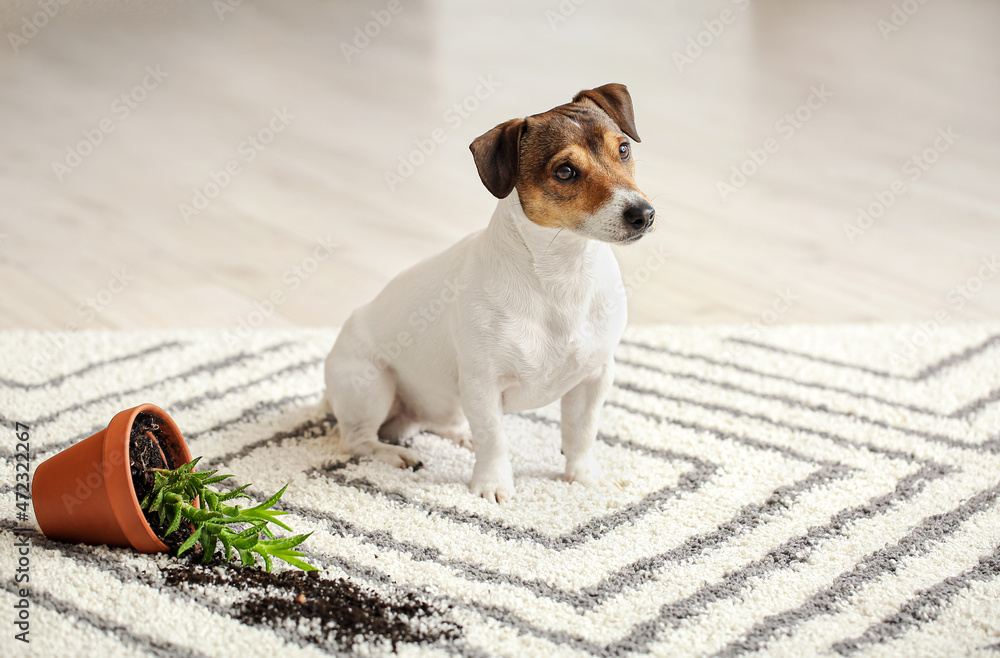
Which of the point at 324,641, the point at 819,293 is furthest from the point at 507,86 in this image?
the point at 324,641

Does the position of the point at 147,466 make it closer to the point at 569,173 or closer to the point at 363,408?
the point at 363,408

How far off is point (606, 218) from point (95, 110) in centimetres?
414

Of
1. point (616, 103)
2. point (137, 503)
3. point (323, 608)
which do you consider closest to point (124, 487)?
point (137, 503)

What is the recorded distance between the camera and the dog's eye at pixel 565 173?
1672 mm

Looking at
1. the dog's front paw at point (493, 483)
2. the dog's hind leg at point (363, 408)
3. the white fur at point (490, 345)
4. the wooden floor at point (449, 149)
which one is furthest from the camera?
the wooden floor at point (449, 149)

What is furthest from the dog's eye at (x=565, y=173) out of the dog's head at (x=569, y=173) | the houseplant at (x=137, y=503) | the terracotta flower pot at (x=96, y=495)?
the terracotta flower pot at (x=96, y=495)

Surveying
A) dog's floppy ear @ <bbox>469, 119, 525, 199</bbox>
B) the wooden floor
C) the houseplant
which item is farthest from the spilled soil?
the wooden floor

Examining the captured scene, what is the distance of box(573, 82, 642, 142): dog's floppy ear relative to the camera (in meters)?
1.82

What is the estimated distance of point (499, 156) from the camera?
1.69m

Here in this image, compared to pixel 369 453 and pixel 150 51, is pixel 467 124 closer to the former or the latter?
pixel 150 51

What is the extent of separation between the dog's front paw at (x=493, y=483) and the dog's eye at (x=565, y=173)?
2.09ft

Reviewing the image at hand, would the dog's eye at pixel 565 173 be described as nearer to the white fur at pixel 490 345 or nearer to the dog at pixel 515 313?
the dog at pixel 515 313

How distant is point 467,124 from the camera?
4789 millimetres

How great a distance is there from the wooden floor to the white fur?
3.01 ft
